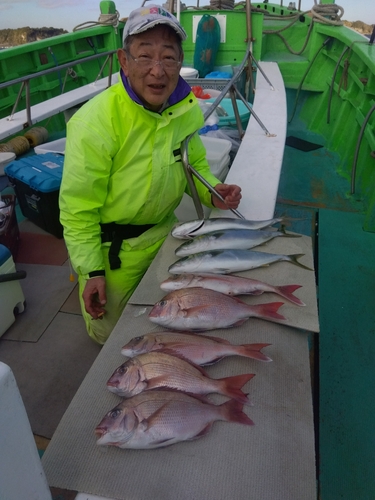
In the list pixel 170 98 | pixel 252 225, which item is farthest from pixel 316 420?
pixel 170 98

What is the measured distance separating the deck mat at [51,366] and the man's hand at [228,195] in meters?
1.32

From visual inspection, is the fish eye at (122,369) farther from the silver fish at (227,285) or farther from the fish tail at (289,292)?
the fish tail at (289,292)

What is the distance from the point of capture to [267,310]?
1302 mm

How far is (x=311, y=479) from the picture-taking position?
0.89m

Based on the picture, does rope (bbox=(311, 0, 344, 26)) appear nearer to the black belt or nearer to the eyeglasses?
the eyeglasses

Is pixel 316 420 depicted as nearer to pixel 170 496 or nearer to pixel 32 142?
pixel 170 496

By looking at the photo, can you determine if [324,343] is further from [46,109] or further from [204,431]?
[46,109]

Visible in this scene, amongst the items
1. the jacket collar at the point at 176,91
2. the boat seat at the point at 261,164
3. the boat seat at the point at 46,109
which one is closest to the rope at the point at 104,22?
the boat seat at the point at 46,109

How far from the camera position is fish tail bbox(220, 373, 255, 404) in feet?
3.41

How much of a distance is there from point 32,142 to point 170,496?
203 inches

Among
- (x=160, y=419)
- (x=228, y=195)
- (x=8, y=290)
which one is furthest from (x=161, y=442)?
(x=8, y=290)

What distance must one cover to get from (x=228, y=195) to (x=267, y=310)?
36.0 inches

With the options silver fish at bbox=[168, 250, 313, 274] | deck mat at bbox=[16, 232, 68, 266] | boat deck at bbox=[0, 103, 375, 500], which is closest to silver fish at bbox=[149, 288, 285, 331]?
silver fish at bbox=[168, 250, 313, 274]

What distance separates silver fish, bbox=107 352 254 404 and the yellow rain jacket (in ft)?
2.72
